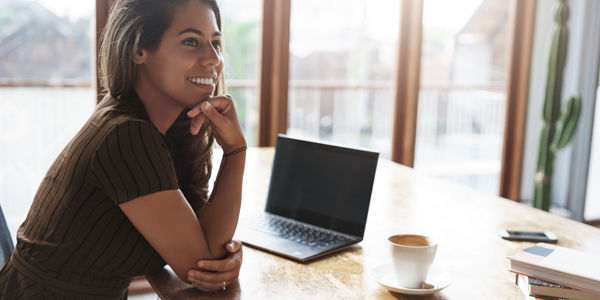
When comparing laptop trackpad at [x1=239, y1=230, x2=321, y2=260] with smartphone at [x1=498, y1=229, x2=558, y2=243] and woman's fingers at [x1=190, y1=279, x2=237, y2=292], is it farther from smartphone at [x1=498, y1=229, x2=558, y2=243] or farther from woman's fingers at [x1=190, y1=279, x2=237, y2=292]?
smartphone at [x1=498, y1=229, x2=558, y2=243]

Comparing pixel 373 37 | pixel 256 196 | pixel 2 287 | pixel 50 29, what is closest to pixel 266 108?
pixel 373 37

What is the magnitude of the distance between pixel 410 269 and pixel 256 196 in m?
0.71

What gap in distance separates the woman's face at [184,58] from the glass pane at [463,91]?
7.52 ft

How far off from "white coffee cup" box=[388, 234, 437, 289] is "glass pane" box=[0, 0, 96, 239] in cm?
202

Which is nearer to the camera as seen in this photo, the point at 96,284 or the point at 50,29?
the point at 96,284

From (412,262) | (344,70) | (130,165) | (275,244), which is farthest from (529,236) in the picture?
(344,70)

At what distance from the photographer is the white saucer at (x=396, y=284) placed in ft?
3.21

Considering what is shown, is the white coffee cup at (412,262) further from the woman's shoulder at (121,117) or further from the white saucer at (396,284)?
the woman's shoulder at (121,117)

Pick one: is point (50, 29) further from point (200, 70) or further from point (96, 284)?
point (96, 284)

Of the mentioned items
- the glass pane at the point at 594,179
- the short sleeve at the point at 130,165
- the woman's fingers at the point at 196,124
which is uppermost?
the woman's fingers at the point at 196,124

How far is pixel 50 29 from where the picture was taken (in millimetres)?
2508

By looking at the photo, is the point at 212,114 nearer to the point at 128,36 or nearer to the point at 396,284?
the point at 128,36

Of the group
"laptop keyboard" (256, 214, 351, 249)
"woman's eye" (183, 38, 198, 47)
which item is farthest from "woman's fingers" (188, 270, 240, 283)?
"woman's eye" (183, 38, 198, 47)

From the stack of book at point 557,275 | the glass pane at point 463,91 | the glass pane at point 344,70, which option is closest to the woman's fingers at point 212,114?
the stack of book at point 557,275
